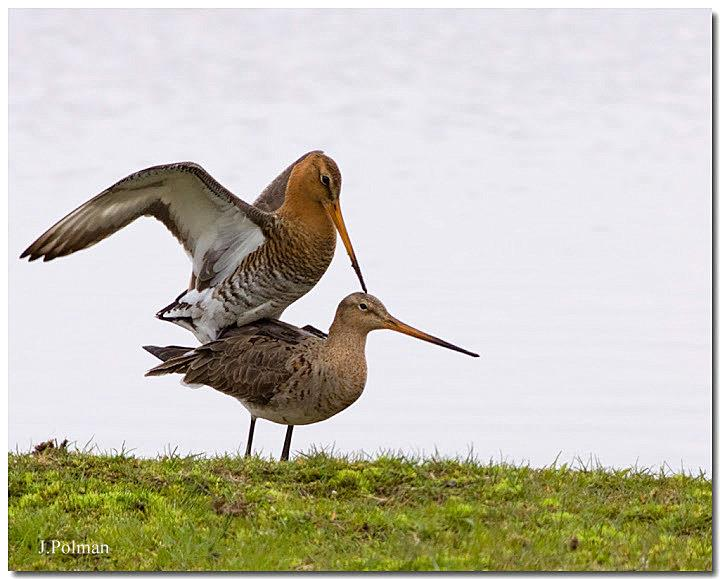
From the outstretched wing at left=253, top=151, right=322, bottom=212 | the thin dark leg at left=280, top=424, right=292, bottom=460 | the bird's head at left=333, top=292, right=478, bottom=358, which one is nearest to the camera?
the thin dark leg at left=280, top=424, right=292, bottom=460

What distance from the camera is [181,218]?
32.2ft

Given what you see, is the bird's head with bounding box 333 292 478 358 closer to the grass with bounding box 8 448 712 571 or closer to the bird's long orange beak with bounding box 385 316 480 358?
the bird's long orange beak with bounding box 385 316 480 358

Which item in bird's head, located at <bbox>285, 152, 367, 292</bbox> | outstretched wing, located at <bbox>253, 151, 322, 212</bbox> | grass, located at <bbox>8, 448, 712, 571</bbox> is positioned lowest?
grass, located at <bbox>8, 448, 712, 571</bbox>

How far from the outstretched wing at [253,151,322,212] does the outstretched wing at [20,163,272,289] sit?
0.88m

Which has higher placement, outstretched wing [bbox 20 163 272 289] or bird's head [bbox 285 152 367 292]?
bird's head [bbox 285 152 367 292]

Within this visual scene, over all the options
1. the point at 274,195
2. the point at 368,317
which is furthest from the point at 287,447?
the point at 274,195

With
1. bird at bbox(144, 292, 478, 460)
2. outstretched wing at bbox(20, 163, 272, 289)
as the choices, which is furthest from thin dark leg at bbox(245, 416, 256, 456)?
outstretched wing at bbox(20, 163, 272, 289)

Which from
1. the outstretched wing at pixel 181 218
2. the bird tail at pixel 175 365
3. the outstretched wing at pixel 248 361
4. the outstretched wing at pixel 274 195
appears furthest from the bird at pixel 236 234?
the outstretched wing at pixel 274 195

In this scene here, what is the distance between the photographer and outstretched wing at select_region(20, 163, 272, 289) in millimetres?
9297

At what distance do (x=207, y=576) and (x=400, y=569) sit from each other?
101 centimetres

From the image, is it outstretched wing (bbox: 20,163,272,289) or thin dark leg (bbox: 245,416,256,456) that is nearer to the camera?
outstretched wing (bbox: 20,163,272,289)

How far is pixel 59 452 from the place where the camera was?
8711 millimetres

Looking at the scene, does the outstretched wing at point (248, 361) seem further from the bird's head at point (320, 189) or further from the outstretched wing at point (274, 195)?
the outstretched wing at point (274, 195)

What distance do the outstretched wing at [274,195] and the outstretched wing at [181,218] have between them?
2.89 feet
